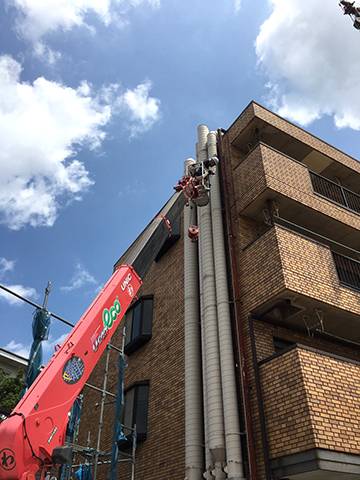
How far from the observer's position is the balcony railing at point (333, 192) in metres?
14.7

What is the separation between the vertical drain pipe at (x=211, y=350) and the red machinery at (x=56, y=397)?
304cm

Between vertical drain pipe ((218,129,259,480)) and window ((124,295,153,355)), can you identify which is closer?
vertical drain pipe ((218,129,259,480))

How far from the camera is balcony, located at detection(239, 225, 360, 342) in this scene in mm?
10109

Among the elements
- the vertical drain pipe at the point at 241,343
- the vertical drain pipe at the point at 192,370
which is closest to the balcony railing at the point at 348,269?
the vertical drain pipe at the point at 241,343

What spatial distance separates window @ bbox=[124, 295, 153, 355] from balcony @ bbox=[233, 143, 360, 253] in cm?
572

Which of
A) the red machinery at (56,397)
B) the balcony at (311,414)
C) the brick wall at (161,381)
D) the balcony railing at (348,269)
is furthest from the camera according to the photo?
the balcony railing at (348,269)

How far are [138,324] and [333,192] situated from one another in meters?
9.18

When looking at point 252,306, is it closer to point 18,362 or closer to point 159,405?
A: point 159,405

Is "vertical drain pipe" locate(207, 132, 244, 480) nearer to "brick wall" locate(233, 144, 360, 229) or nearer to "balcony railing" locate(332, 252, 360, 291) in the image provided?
"brick wall" locate(233, 144, 360, 229)

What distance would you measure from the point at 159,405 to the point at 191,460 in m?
2.95

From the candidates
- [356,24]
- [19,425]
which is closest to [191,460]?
[19,425]

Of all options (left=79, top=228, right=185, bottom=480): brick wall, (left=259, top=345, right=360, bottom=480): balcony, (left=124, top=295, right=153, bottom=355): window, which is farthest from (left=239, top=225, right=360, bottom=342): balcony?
(left=124, top=295, right=153, bottom=355): window

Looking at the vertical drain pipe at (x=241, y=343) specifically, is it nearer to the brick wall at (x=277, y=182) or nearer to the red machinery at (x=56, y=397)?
the brick wall at (x=277, y=182)

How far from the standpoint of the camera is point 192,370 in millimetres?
11156
